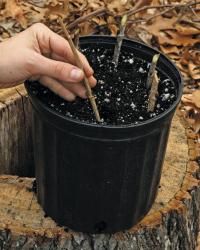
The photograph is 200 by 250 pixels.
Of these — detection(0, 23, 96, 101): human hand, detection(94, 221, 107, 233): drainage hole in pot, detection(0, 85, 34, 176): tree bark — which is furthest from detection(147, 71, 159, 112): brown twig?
detection(0, 85, 34, 176): tree bark

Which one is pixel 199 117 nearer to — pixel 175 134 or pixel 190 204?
pixel 175 134

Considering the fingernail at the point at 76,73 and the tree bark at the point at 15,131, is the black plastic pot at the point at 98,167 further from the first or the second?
the tree bark at the point at 15,131

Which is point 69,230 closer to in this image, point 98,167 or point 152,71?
point 98,167

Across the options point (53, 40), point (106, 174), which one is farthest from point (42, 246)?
point (53, 40)

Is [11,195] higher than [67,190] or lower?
lower

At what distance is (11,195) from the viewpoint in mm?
1822

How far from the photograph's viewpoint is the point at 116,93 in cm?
161

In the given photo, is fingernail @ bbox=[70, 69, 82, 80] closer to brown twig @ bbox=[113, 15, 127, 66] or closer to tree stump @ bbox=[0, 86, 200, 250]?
brown twig @ bbox=[113, 15, 127, 66]

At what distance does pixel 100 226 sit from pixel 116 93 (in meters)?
0.44

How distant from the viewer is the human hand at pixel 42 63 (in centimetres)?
144

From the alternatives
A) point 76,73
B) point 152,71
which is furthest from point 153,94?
point 76,73

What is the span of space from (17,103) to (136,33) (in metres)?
1.40

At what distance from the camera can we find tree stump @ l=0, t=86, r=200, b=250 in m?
1.70

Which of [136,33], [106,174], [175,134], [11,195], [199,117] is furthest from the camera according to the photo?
[136,33]
